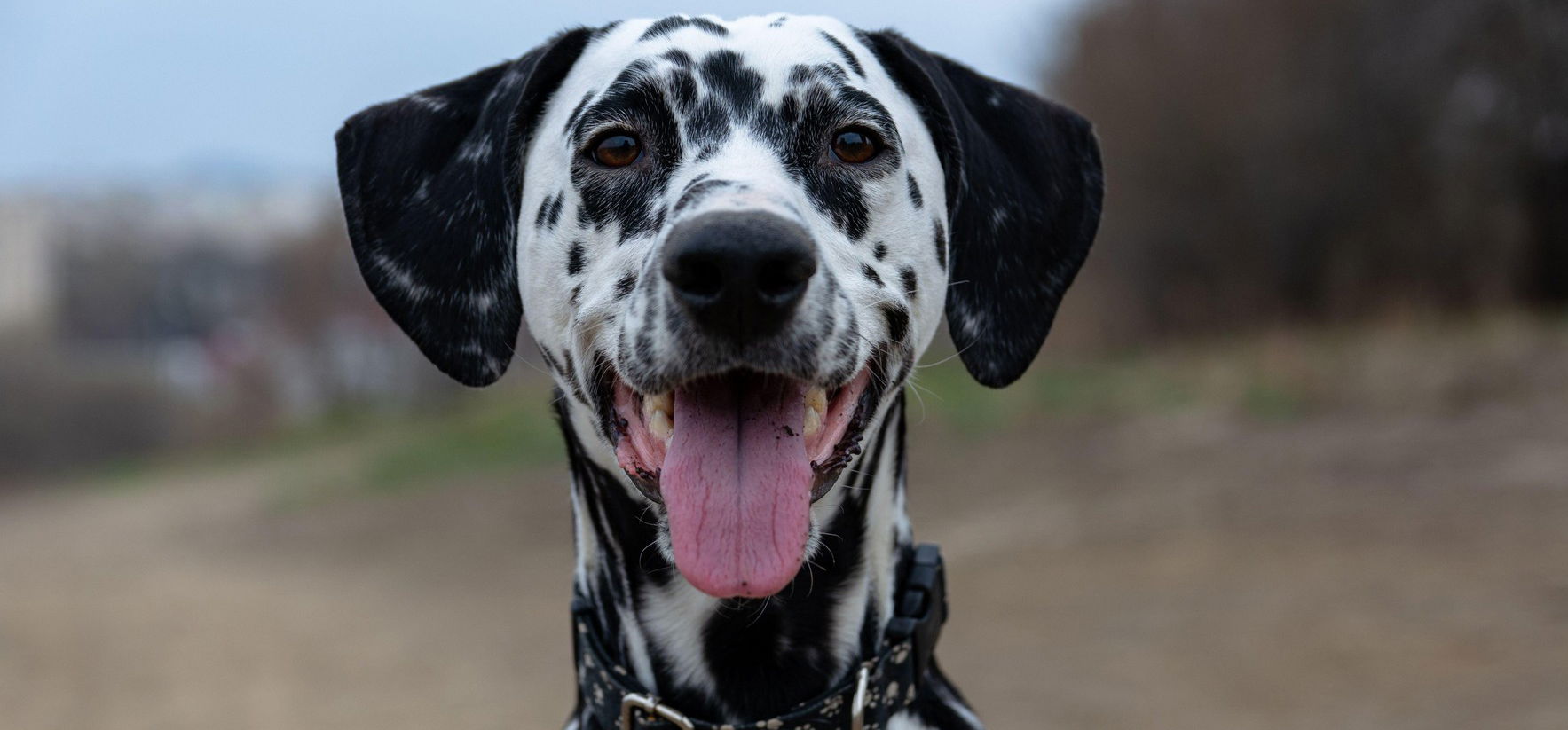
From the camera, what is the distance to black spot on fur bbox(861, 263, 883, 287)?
2.42m

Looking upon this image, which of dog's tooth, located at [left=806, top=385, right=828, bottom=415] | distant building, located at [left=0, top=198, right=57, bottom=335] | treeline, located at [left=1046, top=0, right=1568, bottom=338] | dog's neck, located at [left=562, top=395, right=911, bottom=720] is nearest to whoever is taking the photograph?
dog's tooth, located at [left=806, top=385, right=828, bottom=415]

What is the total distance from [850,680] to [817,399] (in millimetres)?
507

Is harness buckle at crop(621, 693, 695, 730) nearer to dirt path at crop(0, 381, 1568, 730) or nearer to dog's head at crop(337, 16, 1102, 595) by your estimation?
dog's head at crop(337, 16, 1102, 595)

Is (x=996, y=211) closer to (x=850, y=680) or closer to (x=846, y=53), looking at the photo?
(x=846, y=53)

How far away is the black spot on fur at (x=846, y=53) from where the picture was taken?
8.61ft

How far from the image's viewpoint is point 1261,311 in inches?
682

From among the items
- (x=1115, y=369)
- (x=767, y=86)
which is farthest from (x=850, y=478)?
(x=1115, y=369)

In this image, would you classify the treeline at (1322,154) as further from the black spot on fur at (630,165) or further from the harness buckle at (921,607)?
the black spot on fur at (630,165)

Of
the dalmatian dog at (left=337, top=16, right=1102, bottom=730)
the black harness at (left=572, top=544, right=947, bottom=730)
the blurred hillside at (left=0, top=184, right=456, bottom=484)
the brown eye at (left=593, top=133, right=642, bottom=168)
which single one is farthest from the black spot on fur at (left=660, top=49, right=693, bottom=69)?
the blurred hillside at (left=0, top=184, right=456, bottom=484)

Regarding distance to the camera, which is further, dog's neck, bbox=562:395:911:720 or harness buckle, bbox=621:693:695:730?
dog's neck, bbox=562:395:911:720

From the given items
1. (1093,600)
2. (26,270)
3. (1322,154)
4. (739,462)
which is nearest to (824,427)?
(739,462)

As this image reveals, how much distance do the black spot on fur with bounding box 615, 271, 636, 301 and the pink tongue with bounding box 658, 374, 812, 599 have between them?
0.67ft

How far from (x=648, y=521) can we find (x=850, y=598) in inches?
16.1

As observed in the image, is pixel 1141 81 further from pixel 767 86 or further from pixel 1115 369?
pixel 767 86
